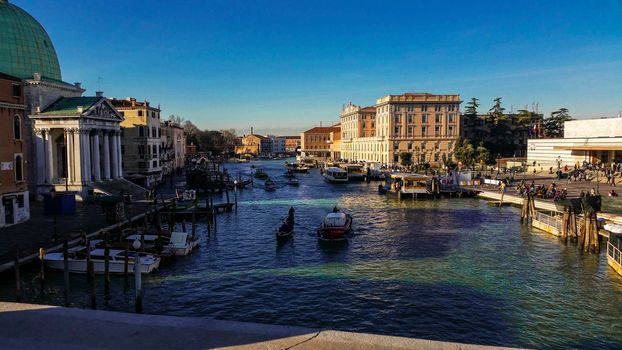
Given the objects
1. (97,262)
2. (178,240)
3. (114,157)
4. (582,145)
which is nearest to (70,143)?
(114,157)

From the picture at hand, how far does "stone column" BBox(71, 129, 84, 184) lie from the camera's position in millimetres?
51406

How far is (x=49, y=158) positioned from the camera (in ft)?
170

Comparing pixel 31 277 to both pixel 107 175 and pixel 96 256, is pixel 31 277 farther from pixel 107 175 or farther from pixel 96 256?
pixel 107 175

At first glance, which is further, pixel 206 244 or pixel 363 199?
pixel 363 199

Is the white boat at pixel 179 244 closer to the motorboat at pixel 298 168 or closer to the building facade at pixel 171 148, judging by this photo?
the building facade at pixel 171 148

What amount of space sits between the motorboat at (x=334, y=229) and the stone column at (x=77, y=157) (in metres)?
30.8

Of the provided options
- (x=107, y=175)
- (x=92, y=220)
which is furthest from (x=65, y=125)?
(x=92, y=220)

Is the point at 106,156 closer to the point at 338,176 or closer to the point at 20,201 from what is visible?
the point at 20,201

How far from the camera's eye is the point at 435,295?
2300cm

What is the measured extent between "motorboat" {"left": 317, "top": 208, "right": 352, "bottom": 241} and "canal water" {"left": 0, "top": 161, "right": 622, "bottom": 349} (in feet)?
3.56

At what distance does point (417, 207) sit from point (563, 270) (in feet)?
92.8

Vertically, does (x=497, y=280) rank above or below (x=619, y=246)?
below

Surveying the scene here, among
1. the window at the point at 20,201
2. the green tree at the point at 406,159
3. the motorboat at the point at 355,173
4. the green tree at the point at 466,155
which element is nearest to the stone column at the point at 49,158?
the window at the point at 20,201

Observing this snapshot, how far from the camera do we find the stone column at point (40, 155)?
51.3m
